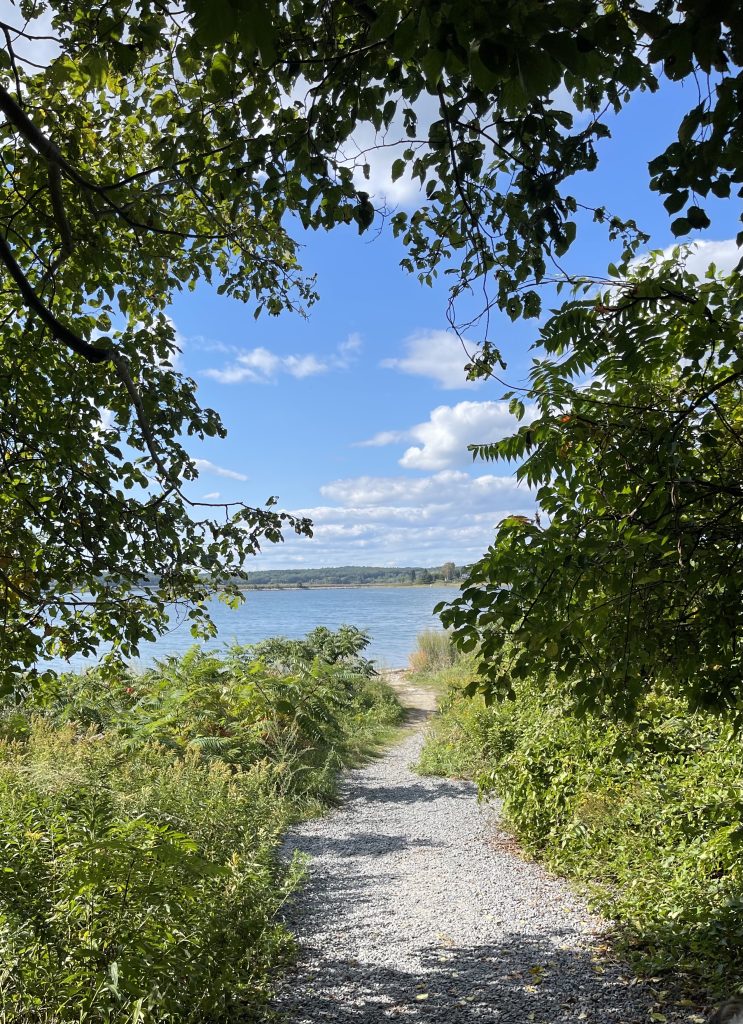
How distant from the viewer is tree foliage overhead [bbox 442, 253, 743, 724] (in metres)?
2.70

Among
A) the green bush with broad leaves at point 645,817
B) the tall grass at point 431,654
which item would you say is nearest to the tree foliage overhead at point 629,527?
the green bush with broad leaves at point 645,817

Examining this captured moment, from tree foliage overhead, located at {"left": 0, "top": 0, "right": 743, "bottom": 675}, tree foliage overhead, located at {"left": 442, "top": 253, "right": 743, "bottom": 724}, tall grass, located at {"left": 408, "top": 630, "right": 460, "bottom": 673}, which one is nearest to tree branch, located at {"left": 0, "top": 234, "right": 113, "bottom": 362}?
tree foliage overhead, located at {"left": 0, "top": 0, "right": 743, "bottom": 675}

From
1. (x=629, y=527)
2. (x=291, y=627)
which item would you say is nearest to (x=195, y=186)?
(x=629, y=527)

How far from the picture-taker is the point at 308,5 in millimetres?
2635

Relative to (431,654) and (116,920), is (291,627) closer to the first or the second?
(431,654)

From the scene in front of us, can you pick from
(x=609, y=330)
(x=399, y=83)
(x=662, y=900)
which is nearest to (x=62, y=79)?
(x=399, y=83)

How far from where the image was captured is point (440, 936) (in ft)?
16.3

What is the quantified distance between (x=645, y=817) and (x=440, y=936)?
1738 millimetres

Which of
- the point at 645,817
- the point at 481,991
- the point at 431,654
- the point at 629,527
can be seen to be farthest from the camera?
the point at 431,654

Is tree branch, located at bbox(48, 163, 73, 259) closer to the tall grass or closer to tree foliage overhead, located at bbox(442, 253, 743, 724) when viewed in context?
tree foliage overhead, located at bbox(442, 253, 743, 724)

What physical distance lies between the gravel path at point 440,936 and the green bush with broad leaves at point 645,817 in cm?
29

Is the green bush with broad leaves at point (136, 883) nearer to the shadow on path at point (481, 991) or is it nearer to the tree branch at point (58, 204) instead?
the shadow on path at point (481, 991)

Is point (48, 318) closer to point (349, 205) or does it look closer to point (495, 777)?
point (349, 205)

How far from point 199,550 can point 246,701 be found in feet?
18.7
